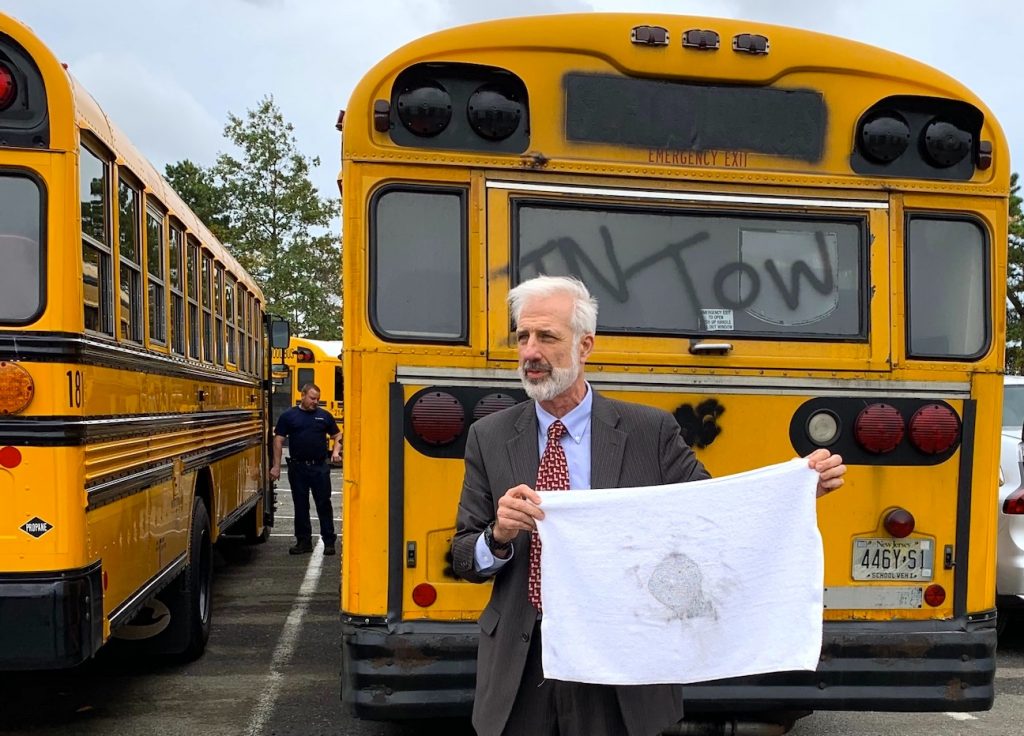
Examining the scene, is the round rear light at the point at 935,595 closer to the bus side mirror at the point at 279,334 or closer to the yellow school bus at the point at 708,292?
the yellow school bus at the point at 708,292

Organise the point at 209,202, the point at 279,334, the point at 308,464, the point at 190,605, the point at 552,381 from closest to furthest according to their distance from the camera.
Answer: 1. the point at 552,381
2. the point at 190,605
3. the point at 308,464
4. the point at 279,334
5. the point at 209,202

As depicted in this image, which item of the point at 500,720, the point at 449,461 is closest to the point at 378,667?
the point at 449,461

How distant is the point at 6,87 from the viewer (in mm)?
3387

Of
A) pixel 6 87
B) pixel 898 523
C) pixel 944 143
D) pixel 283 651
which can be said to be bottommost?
pixel 283 651

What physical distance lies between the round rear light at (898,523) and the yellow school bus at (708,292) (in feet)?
0.04

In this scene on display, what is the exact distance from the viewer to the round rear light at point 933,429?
3.66 m

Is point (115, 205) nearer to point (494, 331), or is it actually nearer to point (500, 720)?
point (494, 331)

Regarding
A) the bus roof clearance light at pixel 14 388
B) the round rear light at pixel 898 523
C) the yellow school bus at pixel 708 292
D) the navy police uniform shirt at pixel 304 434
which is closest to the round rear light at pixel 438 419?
the yellow school bus at pixel 708 292

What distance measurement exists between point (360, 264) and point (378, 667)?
4.67 feet

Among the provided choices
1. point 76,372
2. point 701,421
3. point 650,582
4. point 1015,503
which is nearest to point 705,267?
point 701,421

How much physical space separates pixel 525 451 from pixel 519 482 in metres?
0.08

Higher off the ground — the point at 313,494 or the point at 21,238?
the point at 21,238

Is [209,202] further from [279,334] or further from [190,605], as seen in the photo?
[190,605]

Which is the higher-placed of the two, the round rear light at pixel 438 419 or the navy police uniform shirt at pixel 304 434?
the round rear light at pixel 438 419
